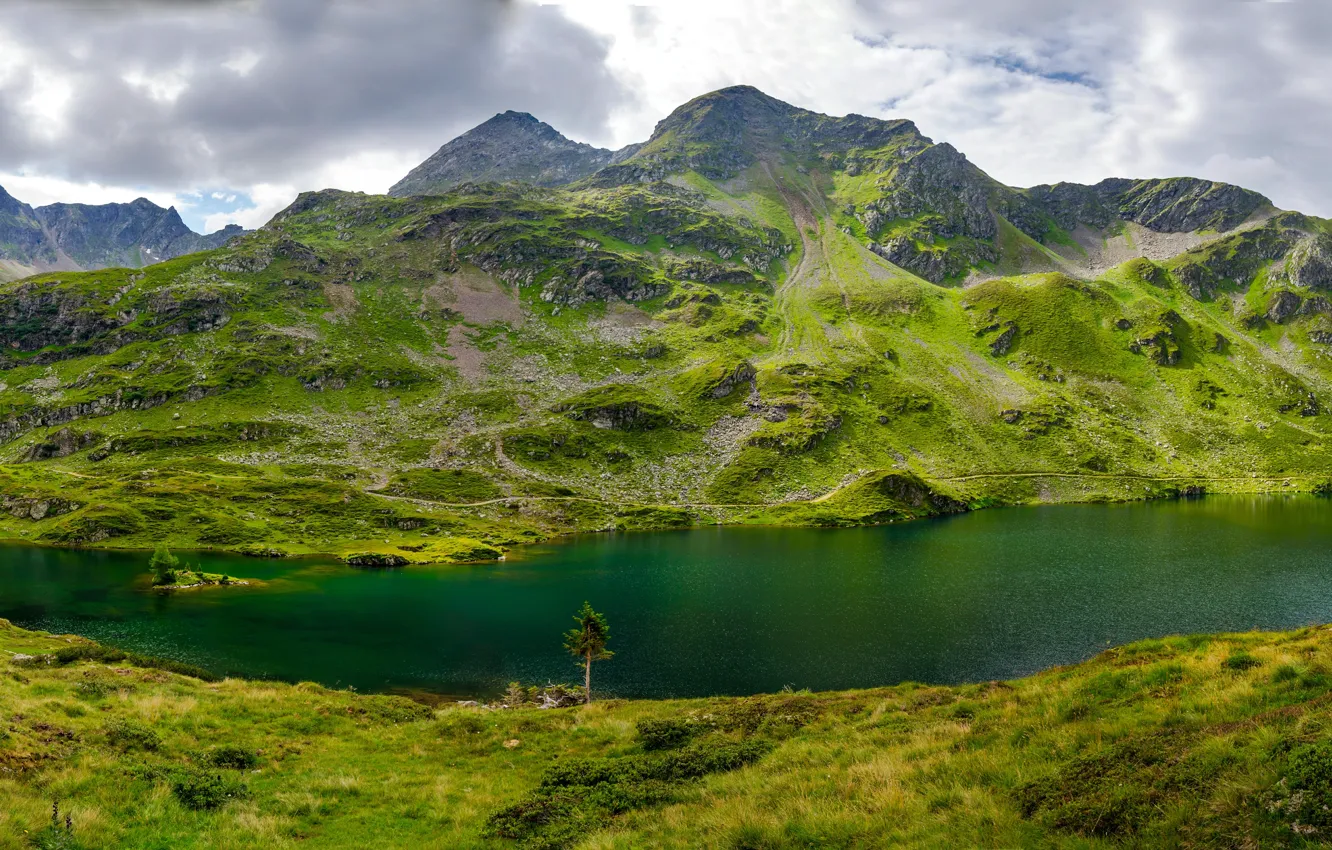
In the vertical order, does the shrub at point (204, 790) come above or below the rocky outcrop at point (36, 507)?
above

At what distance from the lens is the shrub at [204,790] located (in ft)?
57.7

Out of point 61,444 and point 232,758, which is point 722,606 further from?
point 61,444

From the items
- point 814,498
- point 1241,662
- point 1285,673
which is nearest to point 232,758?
point 1285,673

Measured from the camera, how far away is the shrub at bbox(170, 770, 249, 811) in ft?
57.7

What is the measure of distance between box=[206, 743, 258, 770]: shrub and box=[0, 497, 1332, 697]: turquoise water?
93.7 ft

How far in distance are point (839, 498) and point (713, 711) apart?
137m

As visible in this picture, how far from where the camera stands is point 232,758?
2295cm

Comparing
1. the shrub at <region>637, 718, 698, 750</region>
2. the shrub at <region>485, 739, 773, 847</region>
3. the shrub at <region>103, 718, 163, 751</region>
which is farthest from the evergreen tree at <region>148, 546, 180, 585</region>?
the shrub at <region>485, 739, 773, 847</region>

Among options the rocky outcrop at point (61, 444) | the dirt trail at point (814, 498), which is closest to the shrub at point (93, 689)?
the dirt trail at point (814, 498)

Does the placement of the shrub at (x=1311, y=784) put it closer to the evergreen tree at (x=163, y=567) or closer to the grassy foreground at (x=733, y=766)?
the grassy foreground at (x=733, y=766)

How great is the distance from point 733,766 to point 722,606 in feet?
184

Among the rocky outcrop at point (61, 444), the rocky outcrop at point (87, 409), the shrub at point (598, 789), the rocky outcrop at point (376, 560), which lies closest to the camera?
the shrub at point (598, 789)

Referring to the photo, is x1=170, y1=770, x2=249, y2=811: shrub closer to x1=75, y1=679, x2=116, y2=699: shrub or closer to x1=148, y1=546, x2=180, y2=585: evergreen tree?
x1=75, y1=679, x2=116, y2=699: shrub

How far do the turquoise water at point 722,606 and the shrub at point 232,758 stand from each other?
28552mm
